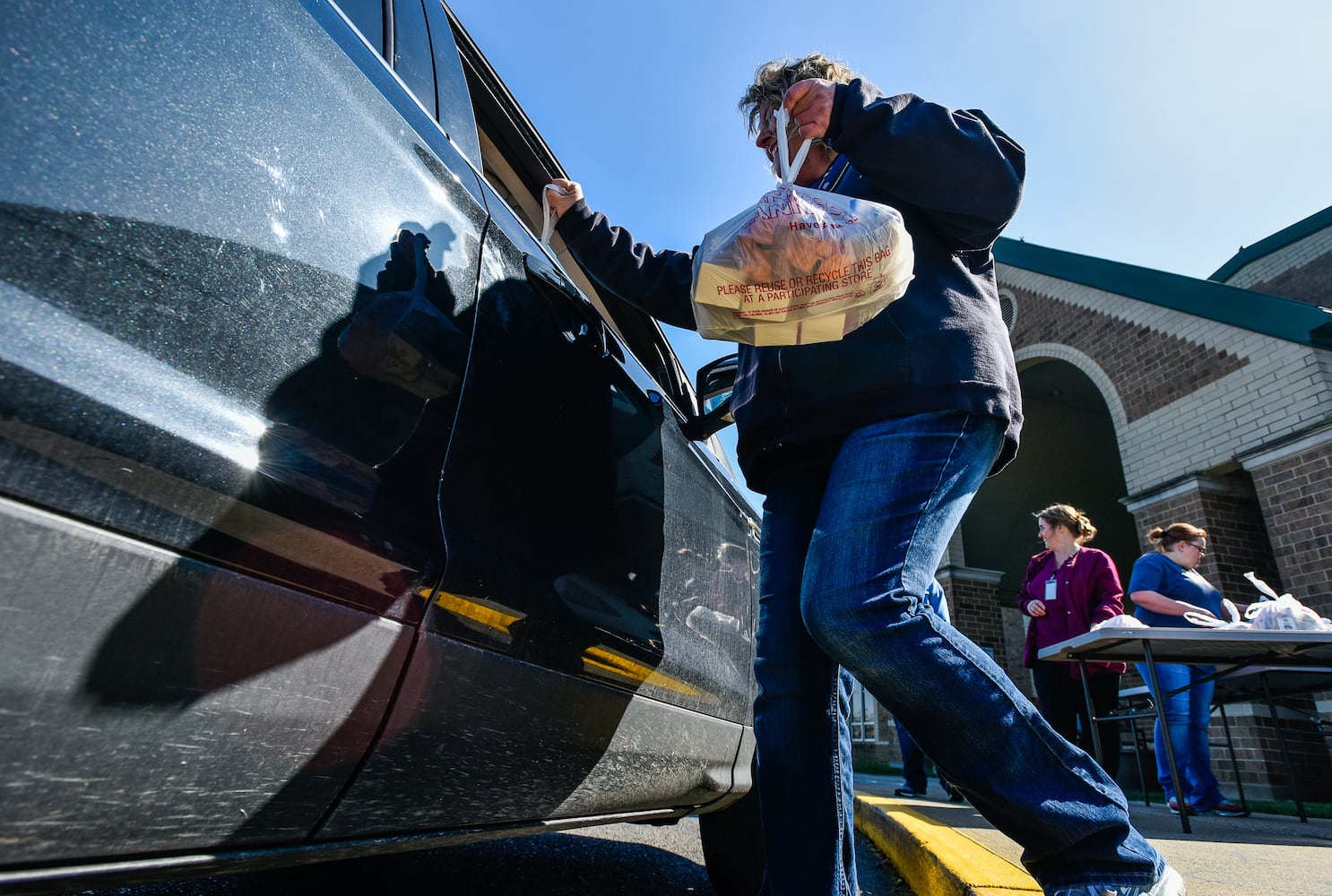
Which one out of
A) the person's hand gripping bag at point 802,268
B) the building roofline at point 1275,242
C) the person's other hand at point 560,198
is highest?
the building roofline at point 1275,242

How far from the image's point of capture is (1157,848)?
237cm

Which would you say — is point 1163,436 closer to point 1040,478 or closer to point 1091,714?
point 1040,478

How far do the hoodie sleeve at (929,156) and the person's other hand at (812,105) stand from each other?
0.01 m

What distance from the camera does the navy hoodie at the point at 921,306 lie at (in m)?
1.39

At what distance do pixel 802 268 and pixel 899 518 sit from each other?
0.44 metres

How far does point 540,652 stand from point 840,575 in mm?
500

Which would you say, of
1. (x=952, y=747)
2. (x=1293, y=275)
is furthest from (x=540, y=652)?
(x=1293, y=275)

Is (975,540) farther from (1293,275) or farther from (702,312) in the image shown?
A: (702,312)

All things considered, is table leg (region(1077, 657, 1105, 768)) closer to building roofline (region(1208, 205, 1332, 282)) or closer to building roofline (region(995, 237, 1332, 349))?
building roofline (region(995, 237, 1332, 349))

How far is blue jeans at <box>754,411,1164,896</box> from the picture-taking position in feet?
4.01

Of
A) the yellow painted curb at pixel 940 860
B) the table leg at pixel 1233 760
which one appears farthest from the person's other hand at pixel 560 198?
the table leg at pixel 1233 760

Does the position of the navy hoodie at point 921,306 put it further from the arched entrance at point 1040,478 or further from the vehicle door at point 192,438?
the arched entrance at point 1040,478

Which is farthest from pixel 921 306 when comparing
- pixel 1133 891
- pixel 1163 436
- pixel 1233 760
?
pixel 1163 436

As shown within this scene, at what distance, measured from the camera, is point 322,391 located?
86 centimetres
